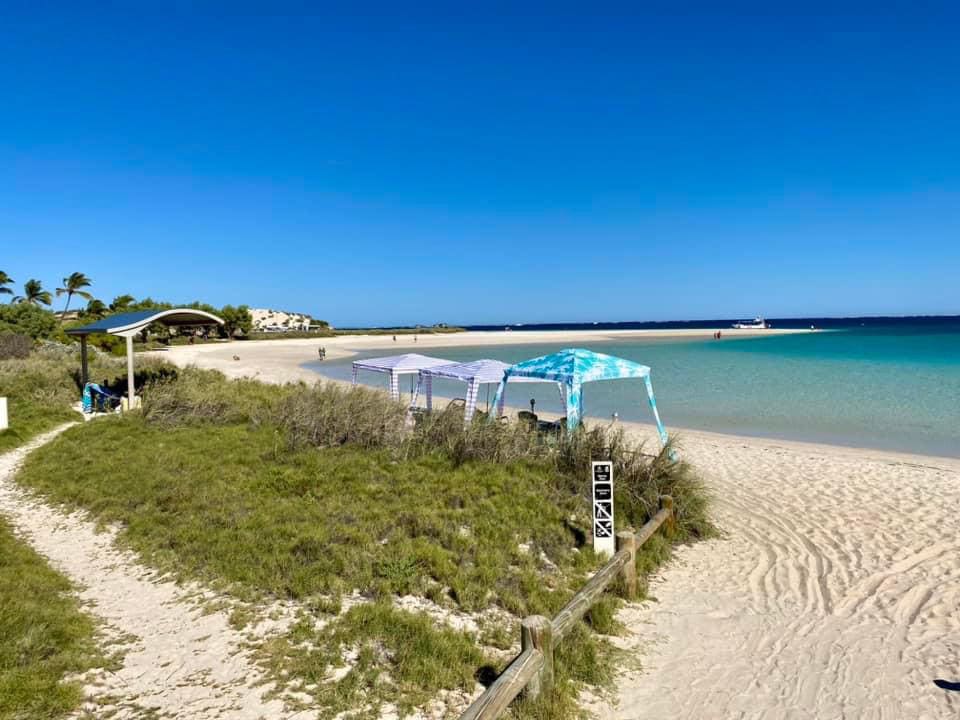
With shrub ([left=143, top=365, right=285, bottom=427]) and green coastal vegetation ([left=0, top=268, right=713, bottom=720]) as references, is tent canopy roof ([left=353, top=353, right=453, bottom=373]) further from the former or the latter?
shrub ([left=143, top=365, right=285, bottom=427])

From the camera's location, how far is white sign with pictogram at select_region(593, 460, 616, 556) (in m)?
6.43

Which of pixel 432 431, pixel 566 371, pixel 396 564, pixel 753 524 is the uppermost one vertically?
pixel 566 371

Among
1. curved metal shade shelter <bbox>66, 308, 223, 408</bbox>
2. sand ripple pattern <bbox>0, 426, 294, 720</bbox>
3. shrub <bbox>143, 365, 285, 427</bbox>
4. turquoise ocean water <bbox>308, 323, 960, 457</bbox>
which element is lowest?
turquoise ocean water <bbox>308, 323, 960, 457</bbox>

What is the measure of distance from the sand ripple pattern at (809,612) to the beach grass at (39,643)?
3.70m

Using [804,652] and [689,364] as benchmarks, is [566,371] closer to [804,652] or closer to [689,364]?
[804,652]

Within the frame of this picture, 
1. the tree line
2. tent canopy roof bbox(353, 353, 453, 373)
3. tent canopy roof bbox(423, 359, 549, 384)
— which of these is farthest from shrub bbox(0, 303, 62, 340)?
tent canopy roof bbox(423, 359, 549, 384)

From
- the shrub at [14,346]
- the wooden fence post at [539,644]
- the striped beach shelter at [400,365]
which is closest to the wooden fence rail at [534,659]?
the wooden fence post at [539,644]

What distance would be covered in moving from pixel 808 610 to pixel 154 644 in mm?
6006

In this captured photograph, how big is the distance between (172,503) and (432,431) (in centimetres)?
400

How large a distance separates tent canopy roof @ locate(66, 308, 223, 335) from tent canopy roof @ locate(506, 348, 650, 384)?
991 cm

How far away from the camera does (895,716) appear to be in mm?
4055

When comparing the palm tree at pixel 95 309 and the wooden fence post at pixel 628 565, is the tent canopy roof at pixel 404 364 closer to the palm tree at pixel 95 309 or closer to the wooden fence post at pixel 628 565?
the wooden fence post at pixel 628 565

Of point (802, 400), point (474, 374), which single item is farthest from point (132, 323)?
point (802, 400)

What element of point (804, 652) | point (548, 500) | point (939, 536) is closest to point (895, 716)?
point (804, 652)
